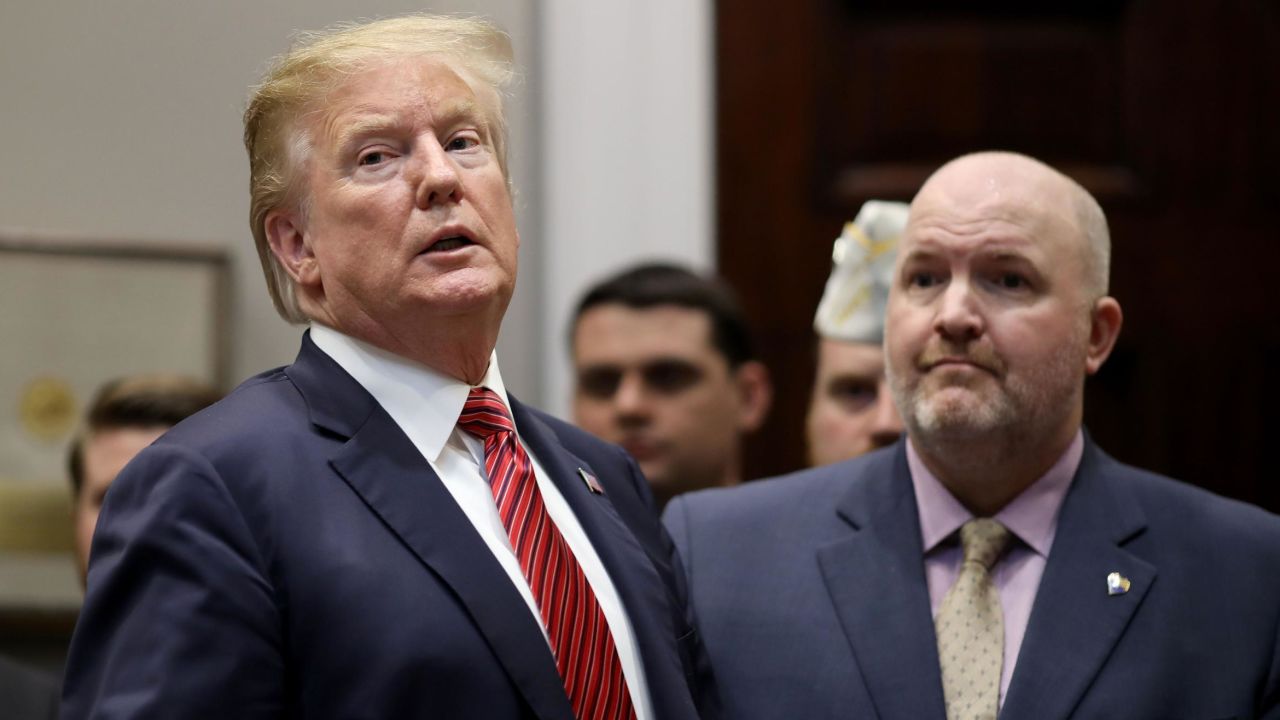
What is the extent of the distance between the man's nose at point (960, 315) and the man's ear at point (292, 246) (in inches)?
33.4

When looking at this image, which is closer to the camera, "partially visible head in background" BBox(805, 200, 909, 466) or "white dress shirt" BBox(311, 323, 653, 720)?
"white dress shirt" BBox(311, 323, 653, 720)

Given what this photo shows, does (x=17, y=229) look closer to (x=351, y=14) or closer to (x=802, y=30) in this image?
(x=351, y=14)

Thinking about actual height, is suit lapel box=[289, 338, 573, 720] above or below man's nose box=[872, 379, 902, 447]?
above

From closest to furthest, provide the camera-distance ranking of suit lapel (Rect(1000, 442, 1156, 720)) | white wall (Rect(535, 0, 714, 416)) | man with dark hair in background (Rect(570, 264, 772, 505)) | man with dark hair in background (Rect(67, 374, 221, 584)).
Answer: suit lapel (Rect(1000, 442, 1156, 720)) < man with dark hair in background (Rect(67, 374, 221, 584)) < man with dark hair in background (Rect(570, 264, 772, 505)) < white wall (Rect(535, 0, 714, 416))

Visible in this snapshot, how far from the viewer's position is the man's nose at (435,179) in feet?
5.90

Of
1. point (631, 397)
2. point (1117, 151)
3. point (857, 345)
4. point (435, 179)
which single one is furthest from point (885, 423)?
point (435, 179)

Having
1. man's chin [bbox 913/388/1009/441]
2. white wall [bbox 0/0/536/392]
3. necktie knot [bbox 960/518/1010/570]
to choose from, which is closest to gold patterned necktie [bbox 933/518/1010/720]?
necktie knot [bbox 960/518/1010/570]

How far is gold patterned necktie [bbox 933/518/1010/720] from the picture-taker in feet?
6.96

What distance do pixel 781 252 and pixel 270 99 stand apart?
1.80 meters

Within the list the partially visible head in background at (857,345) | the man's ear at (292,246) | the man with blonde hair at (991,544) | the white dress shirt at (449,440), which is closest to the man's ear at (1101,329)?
the man with blonde hair at (991,544)

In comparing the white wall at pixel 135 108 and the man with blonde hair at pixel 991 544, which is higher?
the white wall at pixel 135 108

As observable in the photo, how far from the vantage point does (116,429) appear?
309cm

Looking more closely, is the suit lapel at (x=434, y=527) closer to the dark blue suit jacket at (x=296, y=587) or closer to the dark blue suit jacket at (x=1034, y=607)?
the dark blue suit jacket at (x=296, y=587)

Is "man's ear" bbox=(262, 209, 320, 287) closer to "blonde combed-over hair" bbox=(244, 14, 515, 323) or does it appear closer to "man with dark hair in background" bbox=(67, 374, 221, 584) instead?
"blonde combed-over hair" bbox=(244, 14, 515, 323)
